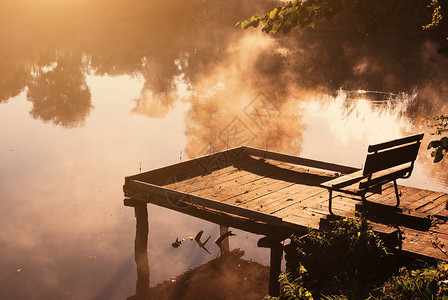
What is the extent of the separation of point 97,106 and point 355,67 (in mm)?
23588

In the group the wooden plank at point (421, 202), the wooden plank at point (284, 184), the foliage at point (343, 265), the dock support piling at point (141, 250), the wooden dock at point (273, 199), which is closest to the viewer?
the foliage at point (343, 265)

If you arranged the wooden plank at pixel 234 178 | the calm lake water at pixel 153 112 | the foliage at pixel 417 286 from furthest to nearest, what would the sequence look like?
the calm lake water at pixel 153 112
the wooden plank at pixel 234 178
the foliage at pixel 417 286

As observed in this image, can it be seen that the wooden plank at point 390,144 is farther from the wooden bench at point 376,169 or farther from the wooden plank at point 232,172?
the wooden plank at point 232,172

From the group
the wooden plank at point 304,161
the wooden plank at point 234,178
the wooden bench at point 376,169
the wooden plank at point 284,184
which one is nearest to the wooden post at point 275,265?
the wooden plank at point 284,184

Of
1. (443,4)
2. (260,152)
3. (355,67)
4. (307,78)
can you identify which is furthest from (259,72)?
(443,4)

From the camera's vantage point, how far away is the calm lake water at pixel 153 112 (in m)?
15.7

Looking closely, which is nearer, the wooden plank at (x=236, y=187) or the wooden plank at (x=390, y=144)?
the wooden plank at (x=390, y=144)

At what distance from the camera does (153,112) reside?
33375 mm

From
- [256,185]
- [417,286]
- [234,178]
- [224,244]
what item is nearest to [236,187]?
[256,185]

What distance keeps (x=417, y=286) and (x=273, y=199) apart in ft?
17.3

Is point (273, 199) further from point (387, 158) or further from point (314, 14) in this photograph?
point (314, 14)

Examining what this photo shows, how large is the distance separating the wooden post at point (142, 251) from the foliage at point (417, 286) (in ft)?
23.8

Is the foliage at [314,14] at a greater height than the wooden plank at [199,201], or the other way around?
the foliage at [314,14]

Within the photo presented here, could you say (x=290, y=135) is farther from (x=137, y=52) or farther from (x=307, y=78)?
(x=137, y=52)
